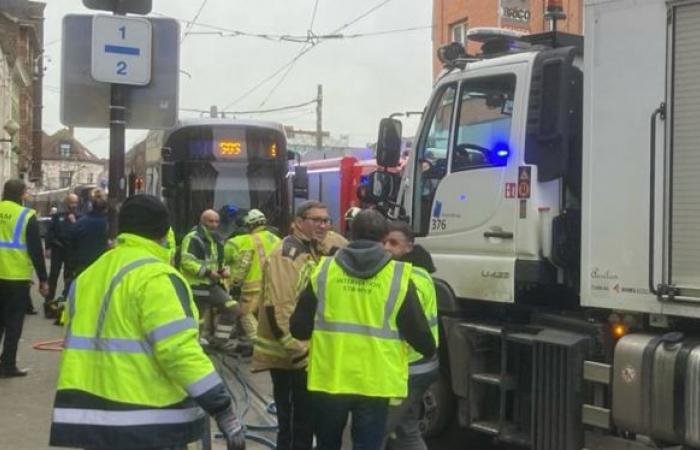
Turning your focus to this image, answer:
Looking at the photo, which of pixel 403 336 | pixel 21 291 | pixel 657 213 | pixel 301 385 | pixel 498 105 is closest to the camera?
pixel 403 336

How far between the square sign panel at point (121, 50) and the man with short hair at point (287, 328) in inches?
52.5

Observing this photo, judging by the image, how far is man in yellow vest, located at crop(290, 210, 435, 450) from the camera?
4508mm

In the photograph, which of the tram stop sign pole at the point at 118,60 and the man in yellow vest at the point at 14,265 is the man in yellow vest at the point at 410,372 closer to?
the tram stop sign pole at the point at 118,60

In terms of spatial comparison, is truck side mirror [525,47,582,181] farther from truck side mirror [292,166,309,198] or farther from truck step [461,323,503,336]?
truck side mirror [292,166,309,198]

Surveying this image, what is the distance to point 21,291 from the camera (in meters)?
8.40

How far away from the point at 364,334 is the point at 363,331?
0.6 inches

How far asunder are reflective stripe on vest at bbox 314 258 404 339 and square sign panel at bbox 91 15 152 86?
6.25 feet

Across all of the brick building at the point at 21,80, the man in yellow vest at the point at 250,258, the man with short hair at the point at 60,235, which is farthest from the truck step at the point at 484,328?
the brick building at the point at 21,80


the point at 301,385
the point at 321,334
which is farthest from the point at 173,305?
the point at 301,385

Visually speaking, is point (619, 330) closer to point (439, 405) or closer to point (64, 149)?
point (439, 405)

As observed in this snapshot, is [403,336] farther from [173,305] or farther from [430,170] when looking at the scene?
[430,170]

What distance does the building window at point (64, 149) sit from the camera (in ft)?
344

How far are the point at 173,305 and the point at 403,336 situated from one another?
150cm

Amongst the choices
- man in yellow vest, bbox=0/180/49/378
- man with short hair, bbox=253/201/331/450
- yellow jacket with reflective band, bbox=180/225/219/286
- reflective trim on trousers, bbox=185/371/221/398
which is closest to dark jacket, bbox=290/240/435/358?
man with short hair, bbox=253/201/331/450
